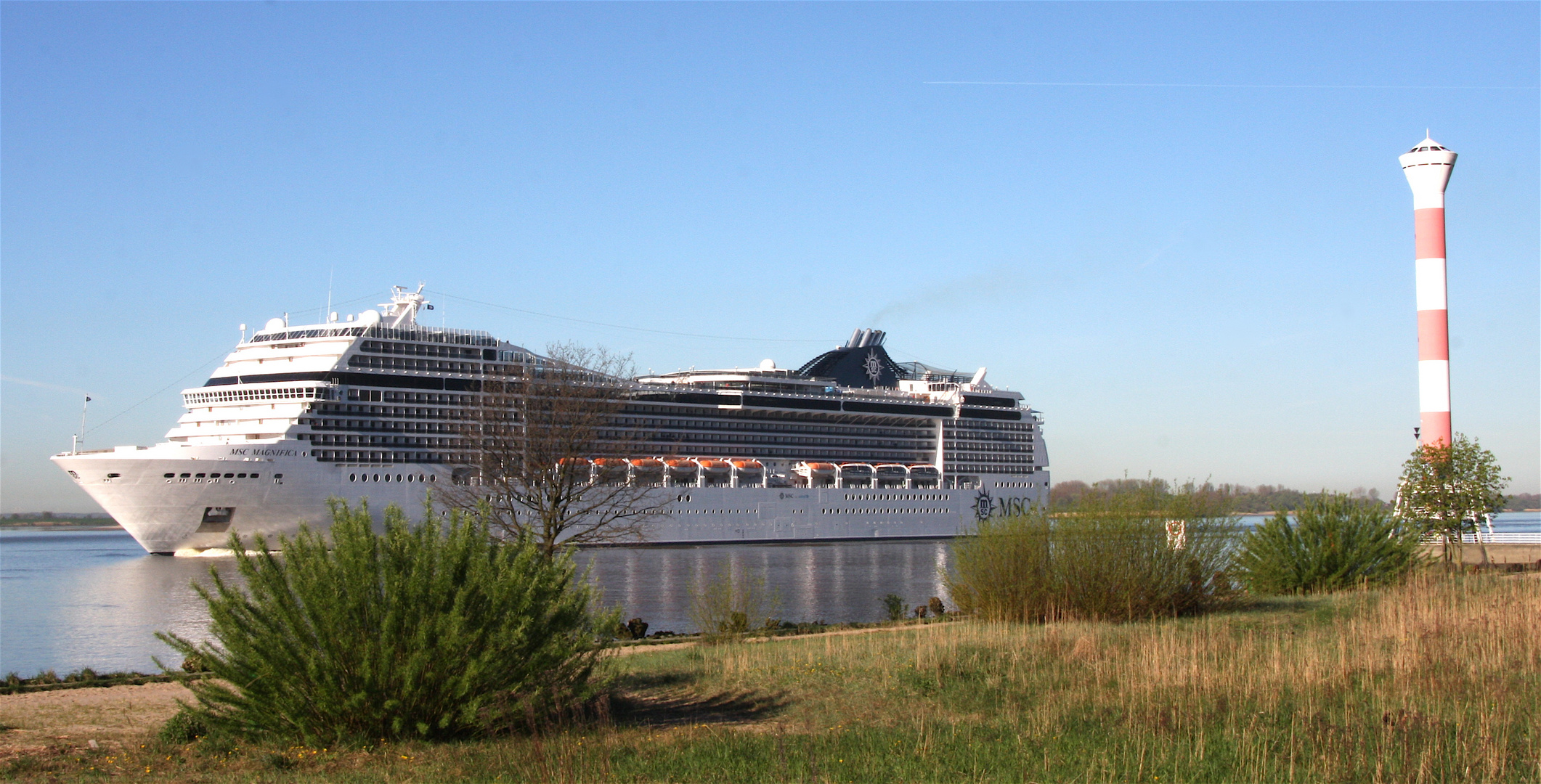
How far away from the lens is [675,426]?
205 feet

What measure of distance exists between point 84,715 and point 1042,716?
9.09m

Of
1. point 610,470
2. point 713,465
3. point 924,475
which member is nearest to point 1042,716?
point 610,470

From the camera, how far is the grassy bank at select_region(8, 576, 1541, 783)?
8188 mm

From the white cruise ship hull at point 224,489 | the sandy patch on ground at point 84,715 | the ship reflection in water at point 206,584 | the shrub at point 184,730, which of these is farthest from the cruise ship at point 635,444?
the shrub at point 184,730

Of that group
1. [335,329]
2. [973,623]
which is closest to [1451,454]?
[973,623]

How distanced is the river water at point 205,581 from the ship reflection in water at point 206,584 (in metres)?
0.06

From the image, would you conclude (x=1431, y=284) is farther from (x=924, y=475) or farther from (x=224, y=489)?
(x=224, y=489)

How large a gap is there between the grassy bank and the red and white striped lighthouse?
26559mm

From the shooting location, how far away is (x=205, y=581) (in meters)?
35.3

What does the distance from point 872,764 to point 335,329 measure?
47191 mm

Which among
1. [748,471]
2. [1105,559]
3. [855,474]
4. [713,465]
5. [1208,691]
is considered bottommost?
[1208,691]

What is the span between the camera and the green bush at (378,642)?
369 inches

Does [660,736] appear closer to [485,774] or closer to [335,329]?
[485,774]

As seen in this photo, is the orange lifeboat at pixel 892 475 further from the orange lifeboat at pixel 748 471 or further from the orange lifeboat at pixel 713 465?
the orange lifeboat at pixel 713 465
